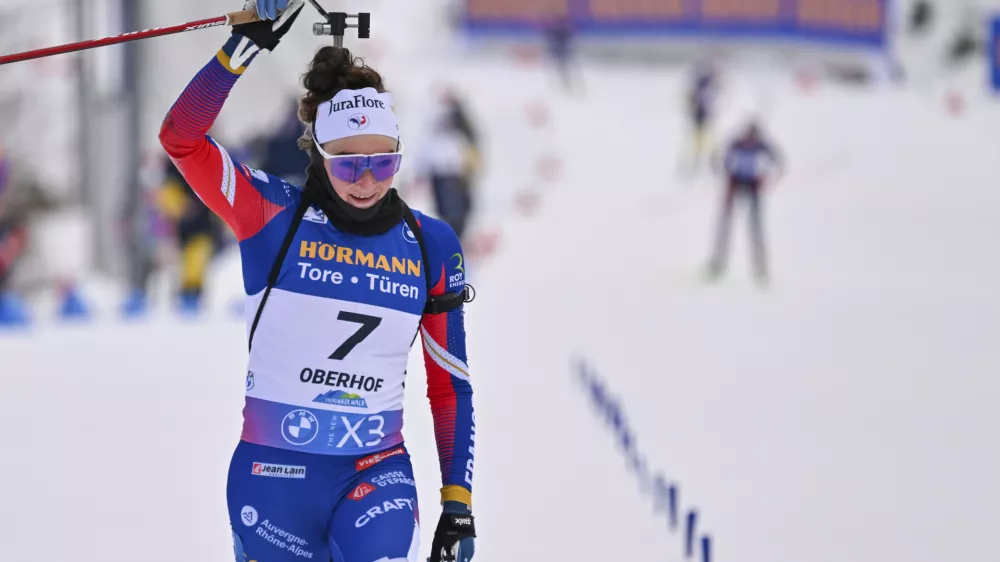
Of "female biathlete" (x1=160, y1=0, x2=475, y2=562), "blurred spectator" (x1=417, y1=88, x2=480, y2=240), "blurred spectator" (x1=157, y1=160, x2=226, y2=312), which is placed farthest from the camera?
"blurred spectator" (x1=417, y1=88, x2=480, y2=240)

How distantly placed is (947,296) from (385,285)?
→ 13.5m

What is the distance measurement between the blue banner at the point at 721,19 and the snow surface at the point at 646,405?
10.6 m

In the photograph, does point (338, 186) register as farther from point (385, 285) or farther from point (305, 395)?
point (305, 395)

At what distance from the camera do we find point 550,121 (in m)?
29.2

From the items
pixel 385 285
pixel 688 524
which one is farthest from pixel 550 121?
pixel 385 285

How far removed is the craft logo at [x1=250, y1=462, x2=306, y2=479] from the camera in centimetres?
344

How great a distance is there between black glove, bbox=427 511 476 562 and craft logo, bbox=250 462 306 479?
0.35m

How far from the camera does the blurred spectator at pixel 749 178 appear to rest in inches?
672

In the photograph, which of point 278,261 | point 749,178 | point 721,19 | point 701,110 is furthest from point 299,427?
point 721,19

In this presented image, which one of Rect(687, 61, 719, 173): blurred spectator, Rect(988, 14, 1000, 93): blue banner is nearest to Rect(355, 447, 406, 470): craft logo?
Rect(687, 61, 719, 173): blurred spectator

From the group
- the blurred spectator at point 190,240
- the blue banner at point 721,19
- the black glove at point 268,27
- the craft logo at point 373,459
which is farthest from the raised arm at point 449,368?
the blue banner at point 721,19

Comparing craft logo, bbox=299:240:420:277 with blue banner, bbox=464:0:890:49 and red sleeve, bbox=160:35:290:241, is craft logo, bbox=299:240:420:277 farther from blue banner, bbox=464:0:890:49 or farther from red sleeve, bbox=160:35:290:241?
blue banner, bbox=464:0:890:49

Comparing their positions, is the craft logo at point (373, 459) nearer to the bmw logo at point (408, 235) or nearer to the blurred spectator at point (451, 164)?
the bmw logo at point (408, 235)

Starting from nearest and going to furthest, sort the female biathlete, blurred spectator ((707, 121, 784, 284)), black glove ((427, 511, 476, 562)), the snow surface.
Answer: the female biathlete, black glove ((427, 511, 476, 562)), the snow surface, blurred spectator ((707, 121, 784, 284))
